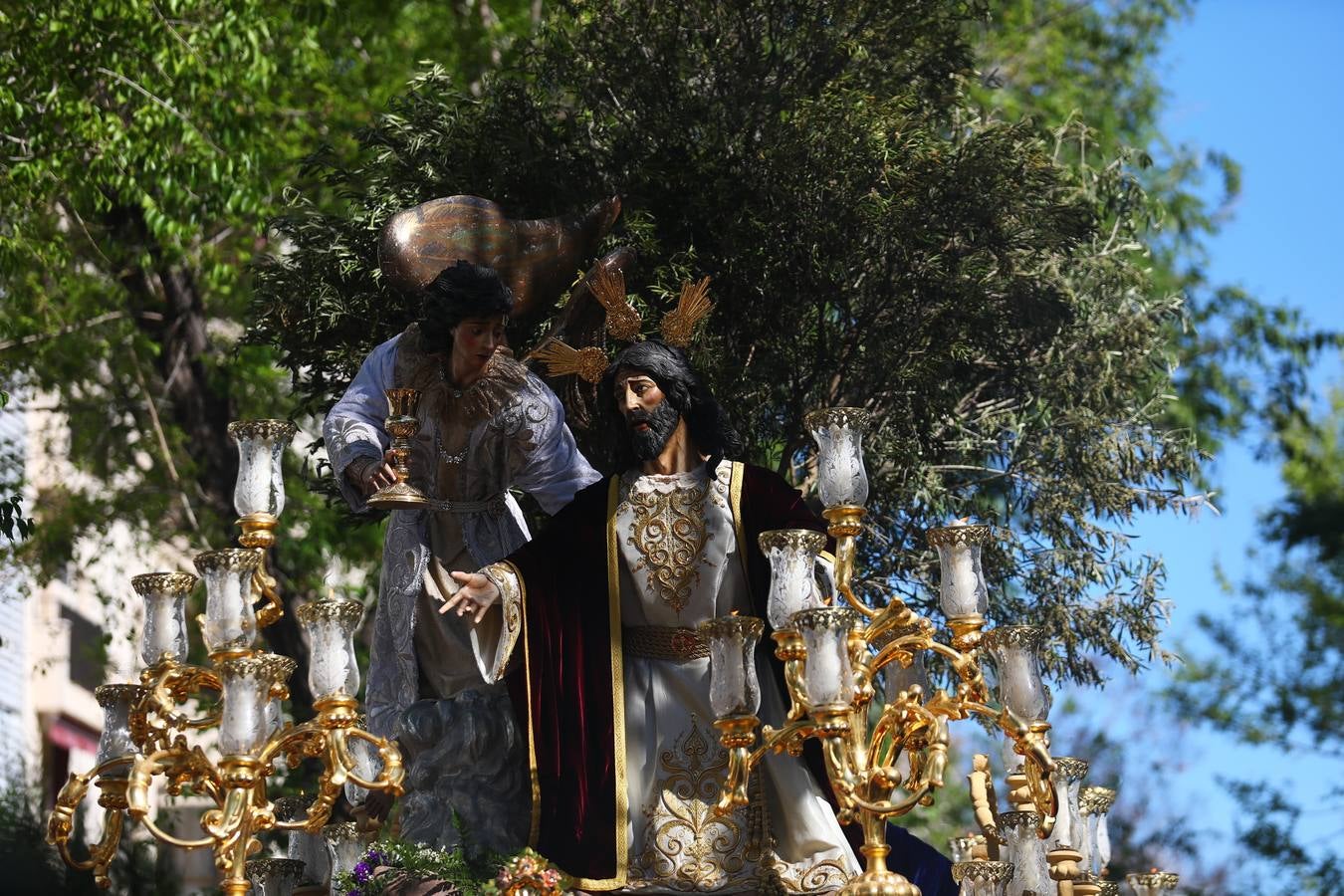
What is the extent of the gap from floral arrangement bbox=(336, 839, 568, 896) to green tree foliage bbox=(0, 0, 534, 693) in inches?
242

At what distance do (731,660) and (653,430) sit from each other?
1425mm

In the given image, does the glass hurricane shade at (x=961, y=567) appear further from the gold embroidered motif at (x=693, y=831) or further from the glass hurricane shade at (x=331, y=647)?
the glass hurricane shade at (x=331, y=647)

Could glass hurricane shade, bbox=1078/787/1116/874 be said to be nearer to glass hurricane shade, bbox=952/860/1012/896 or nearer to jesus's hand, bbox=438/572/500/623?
glass hurricane shade, bbox=952/860/1012/896

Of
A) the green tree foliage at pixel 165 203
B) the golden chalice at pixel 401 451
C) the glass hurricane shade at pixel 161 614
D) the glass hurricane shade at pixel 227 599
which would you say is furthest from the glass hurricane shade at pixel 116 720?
the green tree foliage at pixel 165 203

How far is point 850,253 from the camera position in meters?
11.3

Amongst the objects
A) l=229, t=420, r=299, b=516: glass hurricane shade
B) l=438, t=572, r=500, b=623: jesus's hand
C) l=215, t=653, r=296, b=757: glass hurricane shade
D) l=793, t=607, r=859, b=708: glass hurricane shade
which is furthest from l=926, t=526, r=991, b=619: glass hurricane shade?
l=229, t=420, r=299, b=516: glass hurricane shade

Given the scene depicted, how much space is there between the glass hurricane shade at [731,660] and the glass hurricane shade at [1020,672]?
0.96m

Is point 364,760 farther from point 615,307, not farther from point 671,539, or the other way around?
point 615,307

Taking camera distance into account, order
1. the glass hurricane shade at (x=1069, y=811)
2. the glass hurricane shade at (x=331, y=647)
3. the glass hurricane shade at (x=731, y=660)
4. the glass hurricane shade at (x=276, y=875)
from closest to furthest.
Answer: the glass hurricane shade at (x=731, y=660)
the glass hurricane shade at (x=331, y=647)
the glass hurricane shade at (x=276, y=875)
the glass hurricane shade at (x=1069, y=811)

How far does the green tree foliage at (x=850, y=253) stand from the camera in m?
11.2

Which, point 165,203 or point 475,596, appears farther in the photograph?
point 165,203

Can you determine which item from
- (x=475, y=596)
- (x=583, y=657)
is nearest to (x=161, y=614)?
(x=475, y=596)

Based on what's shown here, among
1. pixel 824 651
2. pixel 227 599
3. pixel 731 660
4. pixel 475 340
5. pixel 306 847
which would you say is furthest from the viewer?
pixel 306 847

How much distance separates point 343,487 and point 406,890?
1761 mm
